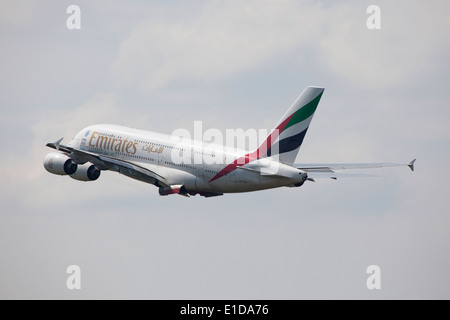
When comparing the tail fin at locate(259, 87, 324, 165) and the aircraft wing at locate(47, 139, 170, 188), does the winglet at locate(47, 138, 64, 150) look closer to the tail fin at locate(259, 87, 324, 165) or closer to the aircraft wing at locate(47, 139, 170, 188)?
the aircraft wing at locate(47, 139, 170, 188)

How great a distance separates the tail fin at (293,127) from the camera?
84444 millimetres

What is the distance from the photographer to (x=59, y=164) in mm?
95875

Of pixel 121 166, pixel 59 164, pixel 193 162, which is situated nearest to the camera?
pixel 193 162

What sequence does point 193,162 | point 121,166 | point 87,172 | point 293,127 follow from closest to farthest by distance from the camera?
point 293,127, point 193,162, point 121,166, point 87,172

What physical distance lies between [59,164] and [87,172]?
2746 mm

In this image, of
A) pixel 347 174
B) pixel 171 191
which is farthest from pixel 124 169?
pixel 347 174

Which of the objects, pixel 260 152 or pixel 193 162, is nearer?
pixel 260 152

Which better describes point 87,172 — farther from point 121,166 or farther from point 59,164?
point 121,166

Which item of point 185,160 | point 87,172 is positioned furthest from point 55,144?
point 185,160

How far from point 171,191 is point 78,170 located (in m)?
10.6

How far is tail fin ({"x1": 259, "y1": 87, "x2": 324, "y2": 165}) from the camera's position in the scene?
8444 centimetres

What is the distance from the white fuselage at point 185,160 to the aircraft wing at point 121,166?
1.98 feet

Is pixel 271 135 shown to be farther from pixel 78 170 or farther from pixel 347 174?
pixel 78 170

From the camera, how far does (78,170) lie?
96.3 m
